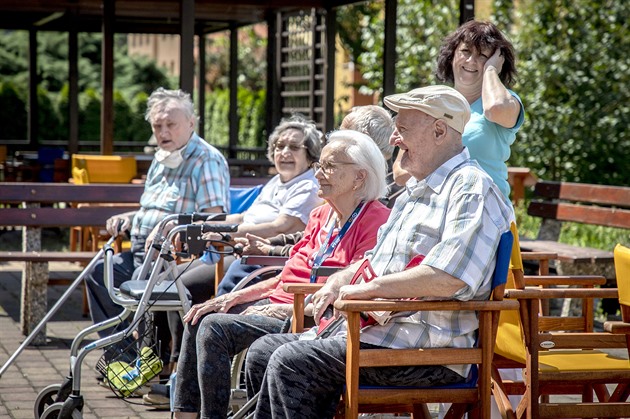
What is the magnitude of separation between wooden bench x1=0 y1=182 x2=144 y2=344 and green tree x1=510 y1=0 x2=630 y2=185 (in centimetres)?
815

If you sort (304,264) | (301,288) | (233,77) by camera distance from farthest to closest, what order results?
(233,77), (304,264), (301,288)

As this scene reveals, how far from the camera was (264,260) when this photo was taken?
5.30 meters

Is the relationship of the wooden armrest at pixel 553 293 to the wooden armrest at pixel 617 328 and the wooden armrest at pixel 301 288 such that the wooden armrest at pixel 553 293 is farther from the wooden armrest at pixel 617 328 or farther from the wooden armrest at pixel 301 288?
the wooden armrest at pixel 301 288

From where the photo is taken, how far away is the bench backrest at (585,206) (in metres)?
8.41

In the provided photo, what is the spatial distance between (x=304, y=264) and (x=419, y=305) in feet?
3.94

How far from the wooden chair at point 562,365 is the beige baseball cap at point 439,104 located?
0.67 metres

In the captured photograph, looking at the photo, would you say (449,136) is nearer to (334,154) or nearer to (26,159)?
(334,154)

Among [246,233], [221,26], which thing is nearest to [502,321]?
[246,233]

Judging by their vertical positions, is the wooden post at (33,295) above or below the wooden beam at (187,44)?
below

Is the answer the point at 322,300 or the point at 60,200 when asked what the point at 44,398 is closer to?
the point at 322,300

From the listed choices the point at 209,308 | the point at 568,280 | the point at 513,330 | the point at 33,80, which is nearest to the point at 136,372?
the point at 209,308

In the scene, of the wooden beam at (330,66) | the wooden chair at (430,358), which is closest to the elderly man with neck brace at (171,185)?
the wooden chair at (430,358)

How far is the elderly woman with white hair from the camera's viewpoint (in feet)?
14.9

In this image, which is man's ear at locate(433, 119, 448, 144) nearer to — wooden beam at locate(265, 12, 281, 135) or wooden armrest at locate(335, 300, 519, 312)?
wooden armrest at locate(335, 300, 519, 312)
